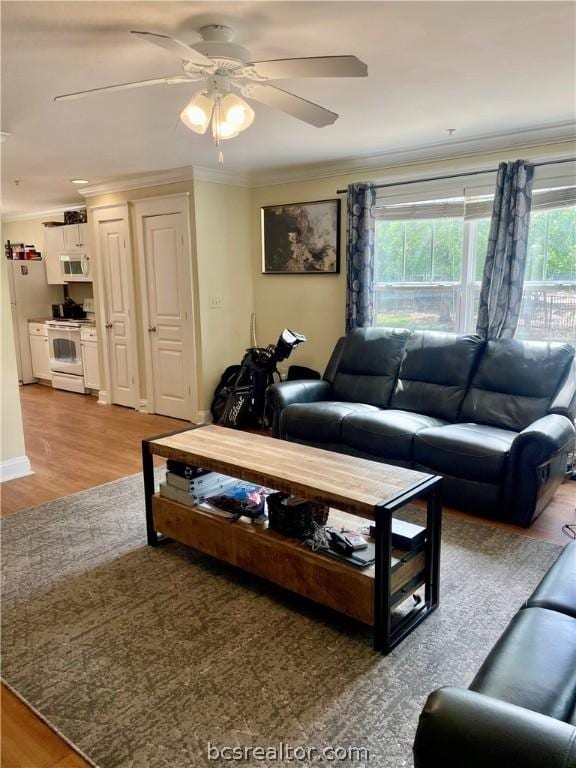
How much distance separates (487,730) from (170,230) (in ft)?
16.5

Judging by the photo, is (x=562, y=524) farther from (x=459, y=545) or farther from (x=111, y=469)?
(x=111, y=469)

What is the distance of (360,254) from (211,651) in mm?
3500

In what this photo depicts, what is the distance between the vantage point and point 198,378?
5348 millimetres

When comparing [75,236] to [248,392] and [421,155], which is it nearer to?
[248,392]

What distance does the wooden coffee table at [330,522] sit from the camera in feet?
6.86

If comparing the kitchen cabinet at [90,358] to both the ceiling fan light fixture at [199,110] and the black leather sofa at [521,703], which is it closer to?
the ceiling fan light fixture at [199,110]

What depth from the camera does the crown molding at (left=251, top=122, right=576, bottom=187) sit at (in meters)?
3.76

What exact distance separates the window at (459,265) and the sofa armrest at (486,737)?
3458 millimetres

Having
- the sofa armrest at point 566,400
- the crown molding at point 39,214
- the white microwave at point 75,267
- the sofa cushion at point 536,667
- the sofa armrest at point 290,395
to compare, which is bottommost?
the sofa cushion at point 536,667

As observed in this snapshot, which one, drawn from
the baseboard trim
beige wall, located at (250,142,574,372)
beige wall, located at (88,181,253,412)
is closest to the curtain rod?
beige wall, located at (250,142,574,372)

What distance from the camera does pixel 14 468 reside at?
4.05 metres

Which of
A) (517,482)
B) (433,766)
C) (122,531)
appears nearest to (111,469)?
(122,531)

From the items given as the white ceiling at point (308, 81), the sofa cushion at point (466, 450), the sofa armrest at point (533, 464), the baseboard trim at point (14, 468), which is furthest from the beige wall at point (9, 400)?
the sofa armrest at point (533, 464)

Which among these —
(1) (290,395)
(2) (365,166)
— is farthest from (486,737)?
(2) (365,166)
